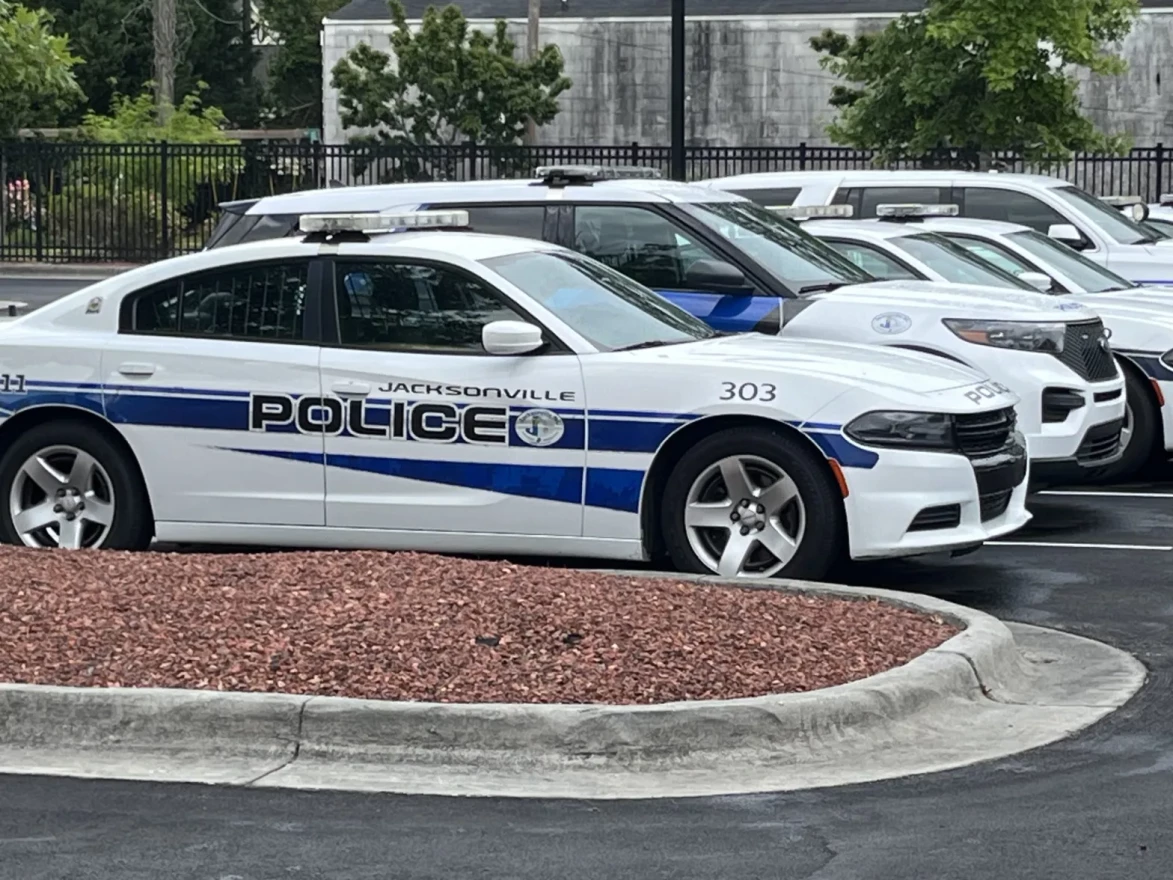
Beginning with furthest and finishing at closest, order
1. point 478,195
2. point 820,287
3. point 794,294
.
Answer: point 478,195 → point 820,287 → point 794,294

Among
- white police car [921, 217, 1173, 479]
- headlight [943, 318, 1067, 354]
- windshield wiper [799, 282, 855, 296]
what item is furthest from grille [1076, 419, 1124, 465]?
windshield wiper [799, 282, 855, 296]

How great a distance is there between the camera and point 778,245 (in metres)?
11.8

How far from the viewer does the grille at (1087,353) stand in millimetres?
11562

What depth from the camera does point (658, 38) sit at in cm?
5359

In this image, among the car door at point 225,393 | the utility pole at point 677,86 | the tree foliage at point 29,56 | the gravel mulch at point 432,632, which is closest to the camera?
the gravel mulch at point 432,632

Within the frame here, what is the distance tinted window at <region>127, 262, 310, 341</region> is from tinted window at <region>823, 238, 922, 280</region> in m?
4.58

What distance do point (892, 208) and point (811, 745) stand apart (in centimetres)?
907

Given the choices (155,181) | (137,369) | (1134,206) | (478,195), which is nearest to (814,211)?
(478,195)

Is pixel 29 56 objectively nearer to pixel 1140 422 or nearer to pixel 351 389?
pixel 1140 422

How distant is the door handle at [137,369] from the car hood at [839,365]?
2287mm

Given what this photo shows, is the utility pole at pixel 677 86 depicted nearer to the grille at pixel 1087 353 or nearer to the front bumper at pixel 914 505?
the grille at pixel 1087 353

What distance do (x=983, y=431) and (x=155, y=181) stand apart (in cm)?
3172

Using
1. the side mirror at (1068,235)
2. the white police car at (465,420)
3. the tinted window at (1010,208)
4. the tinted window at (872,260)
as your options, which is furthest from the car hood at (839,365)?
the tinted window at (1010,208)

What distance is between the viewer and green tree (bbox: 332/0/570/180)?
47625 mm
